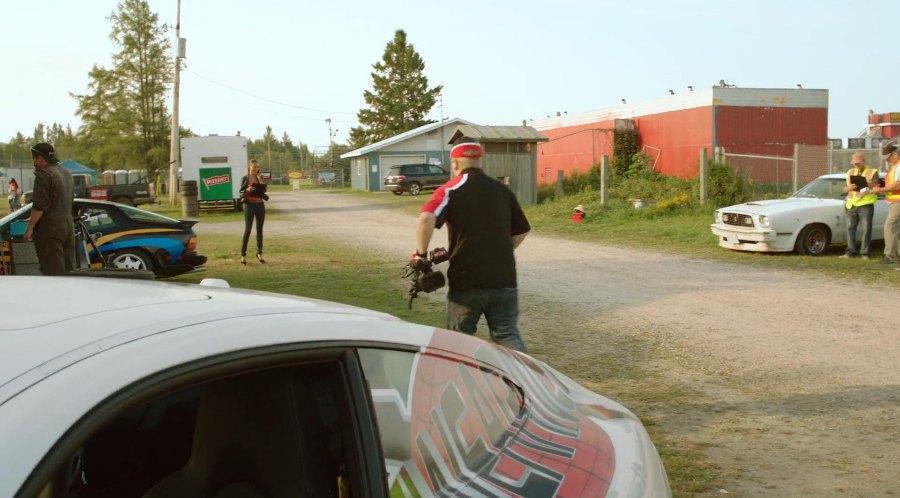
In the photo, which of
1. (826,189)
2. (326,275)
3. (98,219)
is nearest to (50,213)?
(98,219)

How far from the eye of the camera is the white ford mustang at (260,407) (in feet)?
5.51

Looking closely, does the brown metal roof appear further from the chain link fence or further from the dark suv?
the dark suv

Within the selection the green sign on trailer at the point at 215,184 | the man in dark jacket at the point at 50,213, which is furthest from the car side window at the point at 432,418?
the green sign on trailer at the point at 215,184

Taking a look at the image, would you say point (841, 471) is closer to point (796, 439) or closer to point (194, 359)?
point (796, 439)

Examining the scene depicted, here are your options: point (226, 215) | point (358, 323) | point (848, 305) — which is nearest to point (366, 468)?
point (358, 323)

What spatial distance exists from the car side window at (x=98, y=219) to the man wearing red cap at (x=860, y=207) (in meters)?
11.3

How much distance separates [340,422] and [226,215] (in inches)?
1269

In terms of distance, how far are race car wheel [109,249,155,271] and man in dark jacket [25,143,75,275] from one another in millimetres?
2581

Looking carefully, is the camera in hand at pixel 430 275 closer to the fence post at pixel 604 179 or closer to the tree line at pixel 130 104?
the fence post at pixel 604 179

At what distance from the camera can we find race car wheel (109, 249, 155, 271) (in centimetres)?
1248

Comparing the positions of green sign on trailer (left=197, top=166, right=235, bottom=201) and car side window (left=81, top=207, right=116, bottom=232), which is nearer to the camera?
car side window (left=81, top=207, right=116, bottom=232)

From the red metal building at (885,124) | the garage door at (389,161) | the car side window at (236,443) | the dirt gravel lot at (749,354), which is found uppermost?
the red metal building at (885,124)

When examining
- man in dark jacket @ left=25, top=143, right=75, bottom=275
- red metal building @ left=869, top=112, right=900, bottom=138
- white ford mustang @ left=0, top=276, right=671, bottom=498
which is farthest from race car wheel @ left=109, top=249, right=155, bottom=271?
red metal building @ left=869, top=112, right=900, bottom=138

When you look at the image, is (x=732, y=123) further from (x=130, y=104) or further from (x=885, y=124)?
(x=130, y=104)
